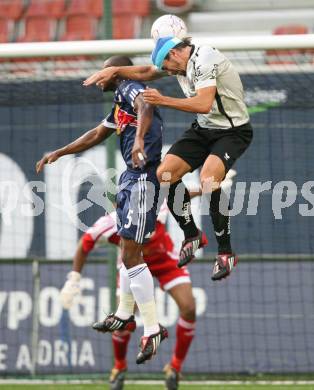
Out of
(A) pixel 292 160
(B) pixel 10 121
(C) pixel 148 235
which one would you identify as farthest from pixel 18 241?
(C) pixel 148 235

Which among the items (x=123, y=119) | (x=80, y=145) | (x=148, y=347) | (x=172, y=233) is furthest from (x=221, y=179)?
(x=172, y=233)

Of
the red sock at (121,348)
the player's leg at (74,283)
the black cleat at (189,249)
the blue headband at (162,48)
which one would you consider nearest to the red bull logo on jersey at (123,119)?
the blue headband at (162,48)

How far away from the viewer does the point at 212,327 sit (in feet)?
38.5

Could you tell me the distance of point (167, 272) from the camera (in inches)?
429

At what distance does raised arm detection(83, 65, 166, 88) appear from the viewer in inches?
335

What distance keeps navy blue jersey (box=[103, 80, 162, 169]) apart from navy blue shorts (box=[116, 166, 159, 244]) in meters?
0.11

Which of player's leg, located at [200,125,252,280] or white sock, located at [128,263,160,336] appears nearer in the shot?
player's leg, located at [200,125,252,280]

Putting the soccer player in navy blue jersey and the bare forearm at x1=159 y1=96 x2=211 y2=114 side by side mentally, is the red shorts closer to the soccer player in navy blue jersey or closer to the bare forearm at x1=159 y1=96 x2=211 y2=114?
the soccer player in navy blue jersey

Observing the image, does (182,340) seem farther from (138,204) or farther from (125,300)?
(138,204)

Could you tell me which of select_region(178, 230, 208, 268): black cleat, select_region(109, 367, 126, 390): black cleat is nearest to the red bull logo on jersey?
select_region(178, 230, 208, 268): black cleat

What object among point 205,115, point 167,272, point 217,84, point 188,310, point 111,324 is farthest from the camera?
point 167,272

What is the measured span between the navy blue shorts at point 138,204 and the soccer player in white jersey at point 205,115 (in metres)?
0.11

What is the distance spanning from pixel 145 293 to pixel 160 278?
2113 millimetres

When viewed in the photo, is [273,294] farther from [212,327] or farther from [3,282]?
[3,282]
